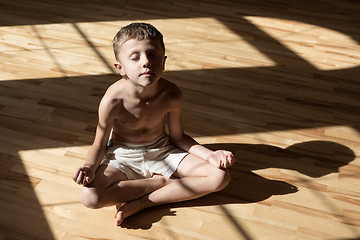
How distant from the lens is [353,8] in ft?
11.3

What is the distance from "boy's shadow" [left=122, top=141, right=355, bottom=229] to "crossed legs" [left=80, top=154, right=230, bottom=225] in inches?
1.9

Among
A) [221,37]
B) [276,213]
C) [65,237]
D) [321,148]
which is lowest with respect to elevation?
[65,237]

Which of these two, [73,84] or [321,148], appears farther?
[73,84]

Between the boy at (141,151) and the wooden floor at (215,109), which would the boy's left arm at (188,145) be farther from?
the wooden floor at (215,109)

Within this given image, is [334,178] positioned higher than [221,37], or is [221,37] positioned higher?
[221,37]

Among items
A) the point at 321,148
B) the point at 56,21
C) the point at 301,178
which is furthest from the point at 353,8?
the point at 56,21

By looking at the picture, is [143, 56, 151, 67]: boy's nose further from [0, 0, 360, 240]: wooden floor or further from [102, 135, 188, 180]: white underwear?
[0, 0, 360, 240]: wooden floor

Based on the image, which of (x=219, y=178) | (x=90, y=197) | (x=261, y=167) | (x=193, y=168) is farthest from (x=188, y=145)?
(x=90, y=197)

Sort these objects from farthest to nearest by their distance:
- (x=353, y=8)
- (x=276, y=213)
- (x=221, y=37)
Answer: (x=353, y=8) < (x=221, y=37) < (x=276, y=213)

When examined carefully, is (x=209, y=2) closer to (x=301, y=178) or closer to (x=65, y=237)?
(x=301, y=178)

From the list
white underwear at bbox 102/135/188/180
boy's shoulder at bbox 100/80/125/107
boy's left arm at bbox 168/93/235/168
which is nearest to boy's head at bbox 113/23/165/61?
boy's shoulder at bbox 100/80/125/107

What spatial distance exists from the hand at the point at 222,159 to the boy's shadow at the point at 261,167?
18 centimetres

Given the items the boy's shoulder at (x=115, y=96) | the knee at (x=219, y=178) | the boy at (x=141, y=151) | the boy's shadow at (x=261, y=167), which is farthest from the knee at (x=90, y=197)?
the knee at (x=219, y=178)

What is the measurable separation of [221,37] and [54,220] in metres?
1.73
